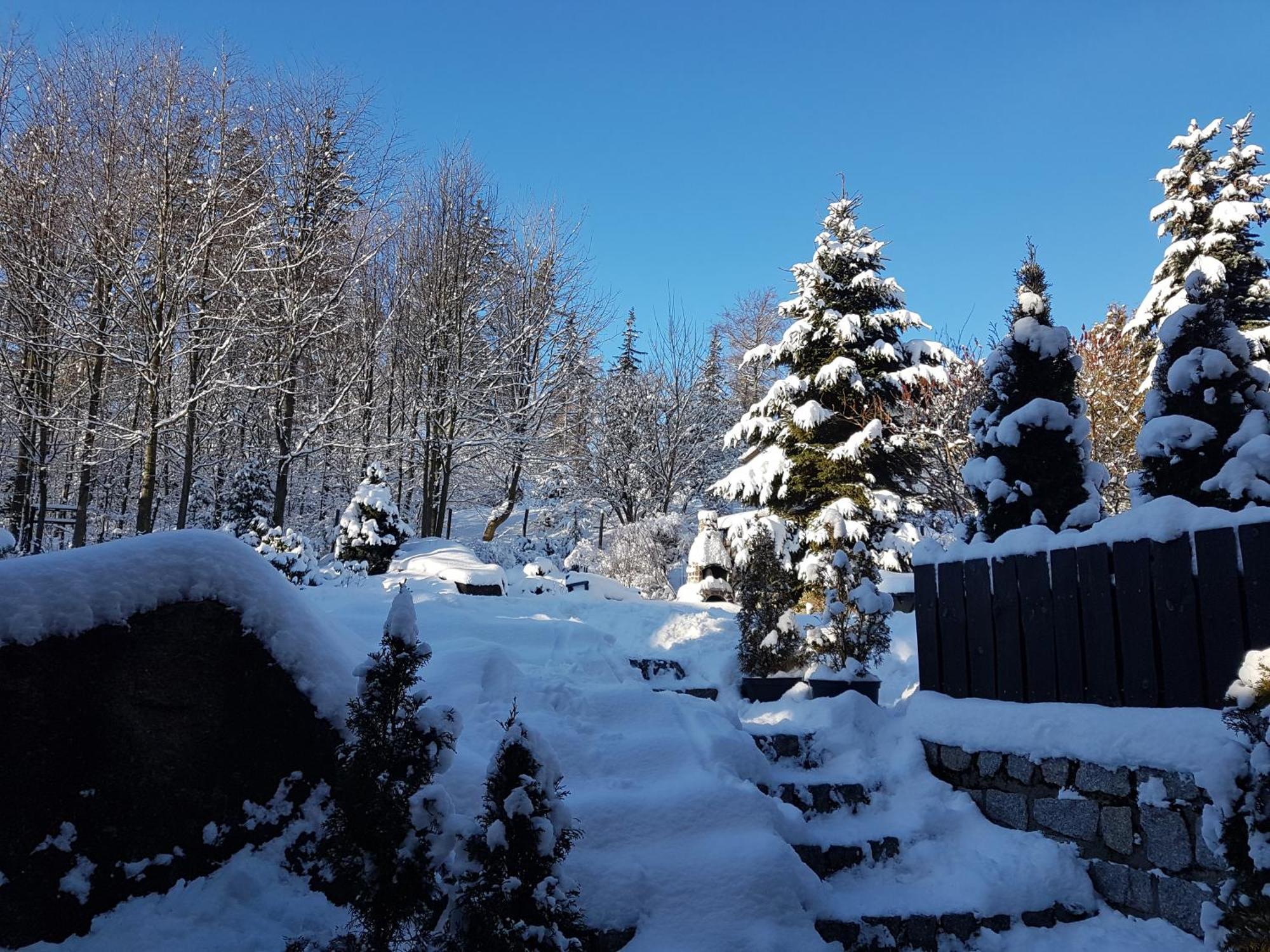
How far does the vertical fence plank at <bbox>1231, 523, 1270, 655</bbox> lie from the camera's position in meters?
3.83

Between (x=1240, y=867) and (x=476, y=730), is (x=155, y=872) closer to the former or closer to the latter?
(x=476, y=730)

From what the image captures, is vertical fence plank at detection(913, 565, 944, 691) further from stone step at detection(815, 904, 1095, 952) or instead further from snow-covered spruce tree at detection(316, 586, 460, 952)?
snow-covered spruce tree at detection(316, 586, 460, 952)

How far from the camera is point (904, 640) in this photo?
9094 millimetres

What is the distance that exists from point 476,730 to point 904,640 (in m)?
6.17

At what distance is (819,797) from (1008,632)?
1680mm

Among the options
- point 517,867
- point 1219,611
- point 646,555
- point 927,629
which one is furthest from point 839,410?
point 517,867

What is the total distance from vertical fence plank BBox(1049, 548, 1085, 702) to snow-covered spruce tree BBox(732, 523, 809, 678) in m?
2.91

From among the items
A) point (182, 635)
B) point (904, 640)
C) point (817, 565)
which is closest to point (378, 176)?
point (817, 565)

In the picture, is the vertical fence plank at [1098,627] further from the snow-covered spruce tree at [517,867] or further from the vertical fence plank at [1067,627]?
the snow-covered spruce tree at [517,867]

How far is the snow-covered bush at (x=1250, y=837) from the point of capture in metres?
2.43

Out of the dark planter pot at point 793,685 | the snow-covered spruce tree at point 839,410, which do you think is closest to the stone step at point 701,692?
the dark planter pot at point 793,685

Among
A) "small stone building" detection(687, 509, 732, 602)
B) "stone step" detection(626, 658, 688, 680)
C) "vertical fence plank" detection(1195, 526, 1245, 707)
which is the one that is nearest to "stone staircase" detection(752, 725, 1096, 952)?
"vertical fence plank" detection(1195, 526, 1245, 707)

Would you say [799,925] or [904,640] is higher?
[904,640]

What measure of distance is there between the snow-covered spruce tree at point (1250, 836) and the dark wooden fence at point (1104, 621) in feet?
4.92
